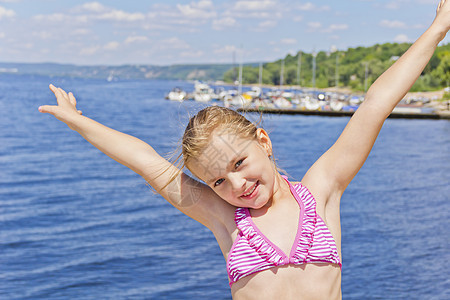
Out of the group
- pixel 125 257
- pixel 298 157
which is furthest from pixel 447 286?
pixel 298 157

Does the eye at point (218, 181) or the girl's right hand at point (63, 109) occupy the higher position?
→ the girl's right hand at point (63, 109)

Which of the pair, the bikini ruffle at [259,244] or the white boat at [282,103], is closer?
the bikini ruffle at [259,244]

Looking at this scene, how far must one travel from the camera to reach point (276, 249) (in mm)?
1965

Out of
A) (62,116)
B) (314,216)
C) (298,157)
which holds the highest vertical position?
(62,116)

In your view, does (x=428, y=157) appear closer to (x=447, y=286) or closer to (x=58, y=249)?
(x=447, y=286)

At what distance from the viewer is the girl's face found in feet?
6.40

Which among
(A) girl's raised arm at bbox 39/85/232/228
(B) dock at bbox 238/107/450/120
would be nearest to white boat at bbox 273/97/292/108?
(B) dock at bbox 238/107/450/120

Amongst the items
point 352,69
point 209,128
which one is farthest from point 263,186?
point 352,69

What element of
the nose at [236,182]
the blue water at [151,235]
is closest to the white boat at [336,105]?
the blue water at [151,235]

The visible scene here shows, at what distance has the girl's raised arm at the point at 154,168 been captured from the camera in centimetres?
216

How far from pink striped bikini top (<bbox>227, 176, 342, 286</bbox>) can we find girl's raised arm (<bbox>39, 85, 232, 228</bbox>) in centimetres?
19

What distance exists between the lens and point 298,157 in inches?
1391

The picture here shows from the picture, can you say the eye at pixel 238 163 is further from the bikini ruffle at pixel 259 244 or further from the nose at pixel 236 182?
the bikini ruffle at pixel 259 244

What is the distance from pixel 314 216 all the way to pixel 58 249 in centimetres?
1562
